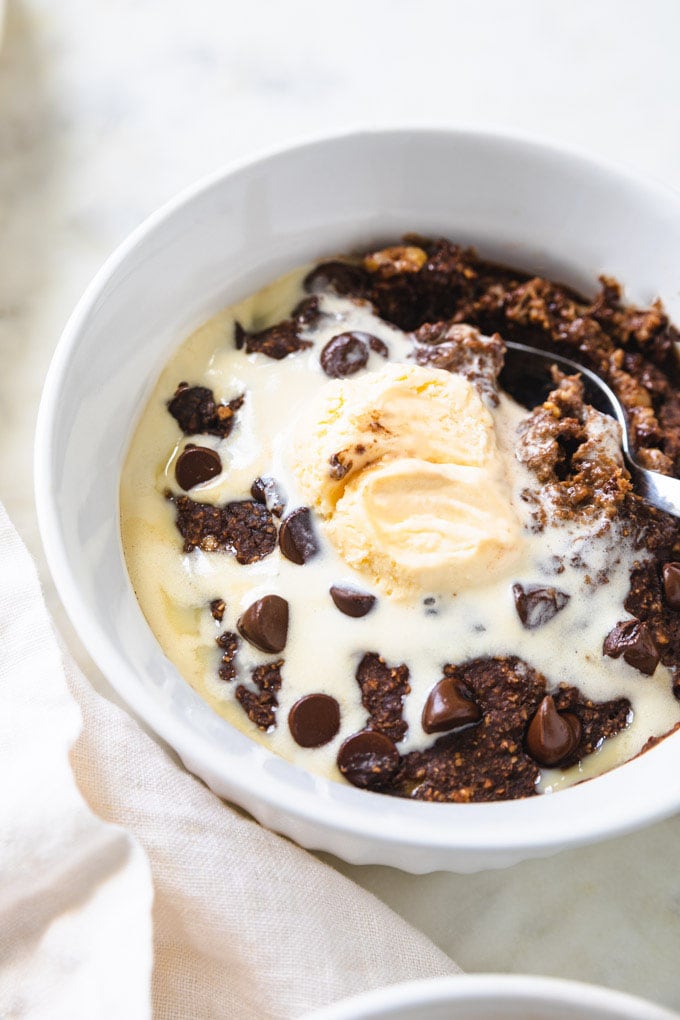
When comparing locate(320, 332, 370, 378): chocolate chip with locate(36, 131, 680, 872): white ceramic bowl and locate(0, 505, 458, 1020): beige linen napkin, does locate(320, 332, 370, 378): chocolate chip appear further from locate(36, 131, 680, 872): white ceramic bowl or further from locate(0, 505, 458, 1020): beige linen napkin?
locate(0, 505, 458, 1020): beige linen napkin

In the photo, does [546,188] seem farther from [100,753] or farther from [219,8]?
[100,753]

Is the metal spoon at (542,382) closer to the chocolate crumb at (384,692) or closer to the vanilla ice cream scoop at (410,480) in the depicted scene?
the vanilla ice cream scoop at (410,480)

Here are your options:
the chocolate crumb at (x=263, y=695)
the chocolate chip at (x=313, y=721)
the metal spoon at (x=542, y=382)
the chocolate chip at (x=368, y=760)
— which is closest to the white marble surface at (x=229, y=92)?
the metal spoon at (x=542, y=382)

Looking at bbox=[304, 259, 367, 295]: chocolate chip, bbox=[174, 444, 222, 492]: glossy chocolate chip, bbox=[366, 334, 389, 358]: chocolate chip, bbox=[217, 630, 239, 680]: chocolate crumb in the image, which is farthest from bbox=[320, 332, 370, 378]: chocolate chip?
bbox=[217, 630, 239, 680]: chocolate crumb

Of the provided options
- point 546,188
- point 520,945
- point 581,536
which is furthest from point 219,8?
point 520,945

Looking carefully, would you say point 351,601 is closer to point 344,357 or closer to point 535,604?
point 535,604
